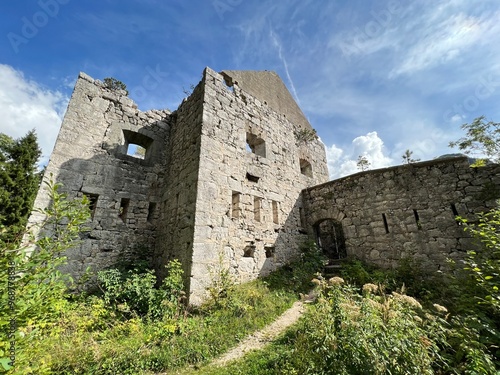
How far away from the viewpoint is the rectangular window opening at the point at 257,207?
695 centimetres

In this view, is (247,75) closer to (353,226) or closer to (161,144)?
(161,144)

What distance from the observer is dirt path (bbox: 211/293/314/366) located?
3.49 meters

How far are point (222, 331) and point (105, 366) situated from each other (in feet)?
5.70

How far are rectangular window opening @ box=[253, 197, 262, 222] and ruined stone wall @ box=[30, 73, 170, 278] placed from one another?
125 inches

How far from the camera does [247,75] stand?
9.04m

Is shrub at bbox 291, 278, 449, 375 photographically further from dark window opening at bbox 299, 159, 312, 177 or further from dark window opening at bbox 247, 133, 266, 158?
dark window opening at bbox 299, 159, 312, 177

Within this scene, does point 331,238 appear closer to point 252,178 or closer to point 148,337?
point 252,178

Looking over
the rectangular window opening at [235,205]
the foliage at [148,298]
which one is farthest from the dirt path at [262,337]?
the rectangular window opening at [235,205]

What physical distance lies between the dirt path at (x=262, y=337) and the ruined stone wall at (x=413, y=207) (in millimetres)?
3275

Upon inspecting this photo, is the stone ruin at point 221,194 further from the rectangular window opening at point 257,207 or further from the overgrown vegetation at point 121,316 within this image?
the overgrown vegetation at point 121,316

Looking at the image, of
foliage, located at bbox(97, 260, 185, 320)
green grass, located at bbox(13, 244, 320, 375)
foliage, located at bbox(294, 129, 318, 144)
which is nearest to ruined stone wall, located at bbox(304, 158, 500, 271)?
green grass, located at bbox(13, 244, 320, 375)

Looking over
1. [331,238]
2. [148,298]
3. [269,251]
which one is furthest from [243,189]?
[331,238]

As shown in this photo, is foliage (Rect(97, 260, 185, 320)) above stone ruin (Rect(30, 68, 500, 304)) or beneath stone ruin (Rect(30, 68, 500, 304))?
beneath

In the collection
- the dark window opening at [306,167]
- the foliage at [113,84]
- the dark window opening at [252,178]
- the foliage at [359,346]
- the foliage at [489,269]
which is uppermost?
the foliage at [113,84]
